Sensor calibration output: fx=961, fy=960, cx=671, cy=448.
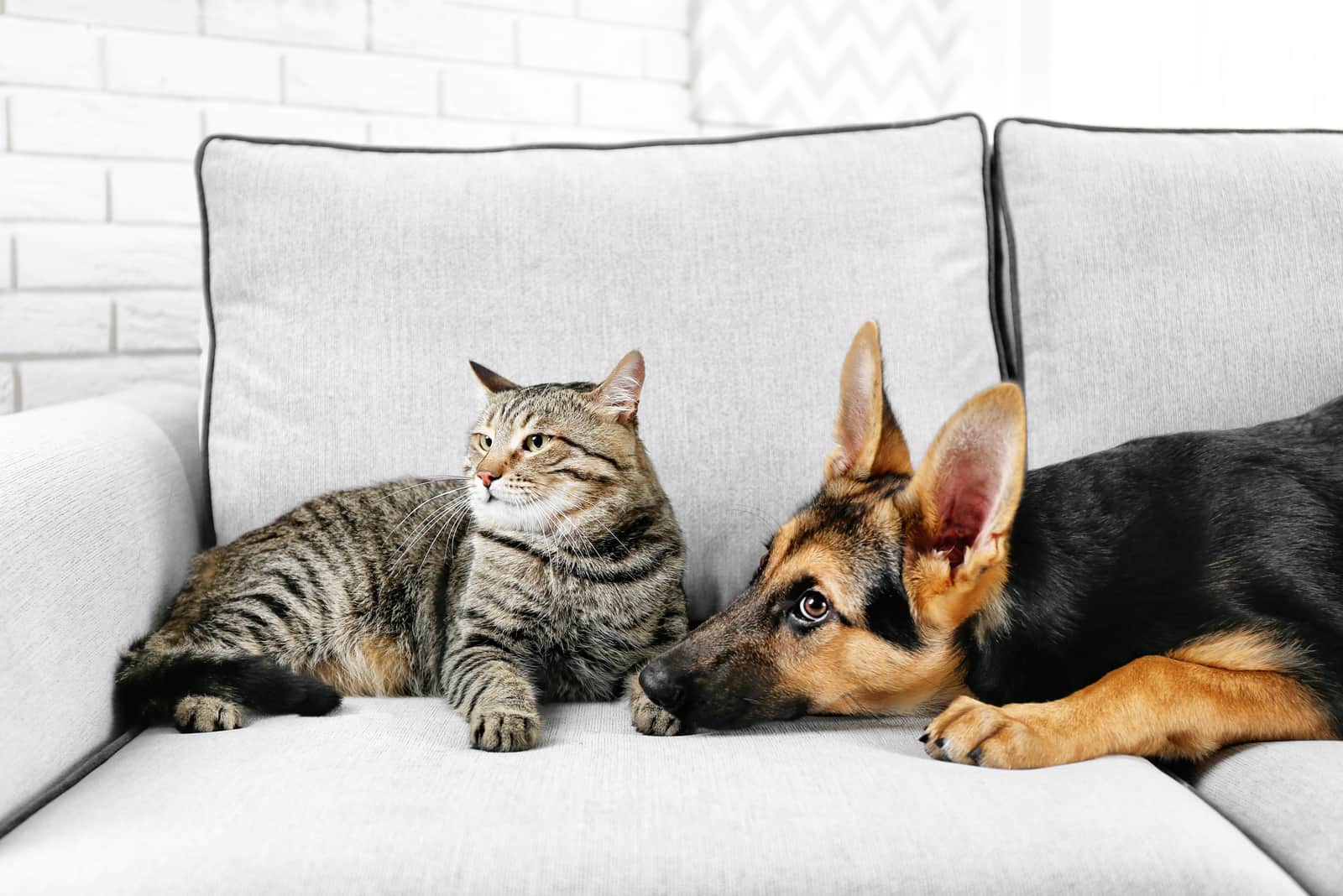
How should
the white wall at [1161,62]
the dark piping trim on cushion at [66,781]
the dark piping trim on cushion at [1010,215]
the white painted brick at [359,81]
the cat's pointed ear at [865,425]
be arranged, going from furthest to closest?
the white wall at [1161,62] → the white painted brick at [359,81] → the dark piping trim on cushion at [1010,215] → the cat's pointed ear at [865,425] → the dark piping trim on cushion at [66,781]

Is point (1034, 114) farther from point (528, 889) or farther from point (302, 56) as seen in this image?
point (528, 889)

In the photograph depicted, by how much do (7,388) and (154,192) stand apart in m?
0.59

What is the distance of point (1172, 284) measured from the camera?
5.89 ft

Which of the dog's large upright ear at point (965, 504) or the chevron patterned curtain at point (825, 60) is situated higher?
the chevron patterned curtain at point (825, 60)

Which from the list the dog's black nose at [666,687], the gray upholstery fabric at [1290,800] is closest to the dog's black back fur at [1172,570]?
the gray upholstery fabric at [1290,800]

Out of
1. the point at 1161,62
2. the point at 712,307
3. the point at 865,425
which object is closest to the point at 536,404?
the point at 712,307

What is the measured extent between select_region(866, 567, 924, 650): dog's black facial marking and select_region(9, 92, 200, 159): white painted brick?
211 cm

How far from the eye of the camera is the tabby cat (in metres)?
1.53

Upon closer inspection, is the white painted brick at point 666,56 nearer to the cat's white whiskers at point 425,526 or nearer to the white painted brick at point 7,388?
the cat's white whiskers at point 425,526

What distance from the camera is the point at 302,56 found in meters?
2.51

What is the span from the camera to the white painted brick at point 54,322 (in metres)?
2.31

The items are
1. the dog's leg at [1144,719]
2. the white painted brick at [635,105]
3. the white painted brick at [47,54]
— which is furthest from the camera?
the white painted brick at [635,105]

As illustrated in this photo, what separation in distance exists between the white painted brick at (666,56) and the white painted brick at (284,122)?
33.1 inches

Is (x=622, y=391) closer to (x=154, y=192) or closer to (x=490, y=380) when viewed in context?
(x=490, y=380)
